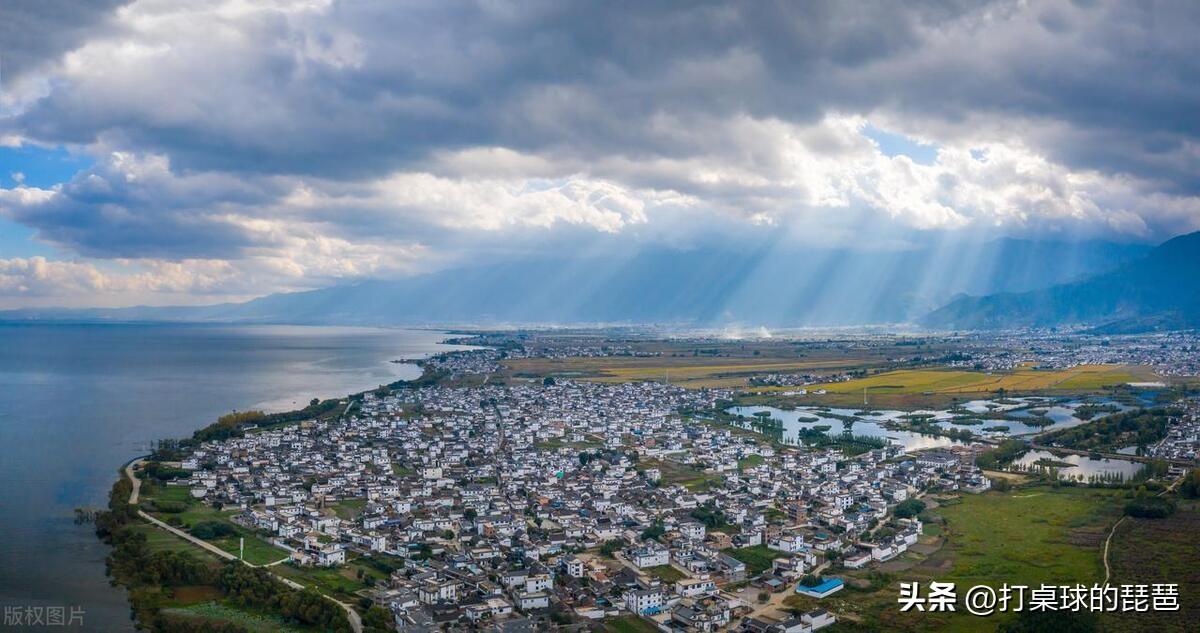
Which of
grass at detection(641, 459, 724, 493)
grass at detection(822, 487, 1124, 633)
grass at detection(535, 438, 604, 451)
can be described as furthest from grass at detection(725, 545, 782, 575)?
grass at detection(535, 438, 604, 451)

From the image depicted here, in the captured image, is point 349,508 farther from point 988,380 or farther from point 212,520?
point 988,380

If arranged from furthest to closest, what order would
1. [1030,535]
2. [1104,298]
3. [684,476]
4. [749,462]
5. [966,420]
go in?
1. [1104,298]
2. [966,420]
3. [749,462]
4. [684,476]
5. [1030,535]

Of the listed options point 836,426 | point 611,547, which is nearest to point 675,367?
point 836,426

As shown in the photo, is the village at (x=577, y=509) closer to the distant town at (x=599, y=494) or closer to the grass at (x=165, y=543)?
the distant town at (x=599, y=494)

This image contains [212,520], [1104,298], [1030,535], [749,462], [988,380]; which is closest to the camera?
[1030,535]

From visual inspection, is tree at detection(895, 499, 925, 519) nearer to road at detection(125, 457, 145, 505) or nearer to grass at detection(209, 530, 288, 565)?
grass at detection(209, 530, 288, 565)

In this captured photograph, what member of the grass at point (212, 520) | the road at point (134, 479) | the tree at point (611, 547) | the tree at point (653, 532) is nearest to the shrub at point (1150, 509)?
the tree at point (653, 532)

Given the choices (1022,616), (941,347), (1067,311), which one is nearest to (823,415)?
(1022,616)
